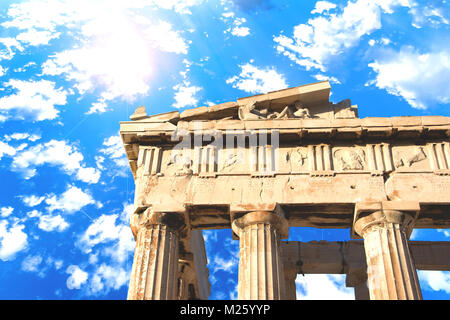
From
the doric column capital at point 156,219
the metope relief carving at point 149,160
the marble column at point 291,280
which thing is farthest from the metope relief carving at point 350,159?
the metope relief carving at point 149,160

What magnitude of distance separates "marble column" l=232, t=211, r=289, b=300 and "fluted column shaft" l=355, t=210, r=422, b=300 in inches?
111

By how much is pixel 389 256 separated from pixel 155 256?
7542 millimetres

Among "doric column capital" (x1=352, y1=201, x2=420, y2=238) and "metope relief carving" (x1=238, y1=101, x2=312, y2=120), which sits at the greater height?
"metope relief carving" (x1=238, y1=101, x2=312, y2=120)

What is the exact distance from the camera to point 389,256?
1795 cm

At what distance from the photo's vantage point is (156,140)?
21500 mm

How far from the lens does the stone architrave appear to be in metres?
17.4

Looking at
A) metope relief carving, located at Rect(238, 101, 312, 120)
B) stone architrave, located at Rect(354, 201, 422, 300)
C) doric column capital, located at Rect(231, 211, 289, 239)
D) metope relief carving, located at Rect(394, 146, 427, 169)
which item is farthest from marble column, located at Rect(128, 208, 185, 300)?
metope relief carving, located at Rect(394, 146, 427, 169)

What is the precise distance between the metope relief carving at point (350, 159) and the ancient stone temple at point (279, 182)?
0.12 ft

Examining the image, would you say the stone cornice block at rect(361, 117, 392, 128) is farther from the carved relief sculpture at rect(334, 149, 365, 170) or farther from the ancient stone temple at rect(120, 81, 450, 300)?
the carved relief sculpture at rect(334, 149, 365, 170)

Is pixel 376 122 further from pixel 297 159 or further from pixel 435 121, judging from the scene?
pixel 297 159
